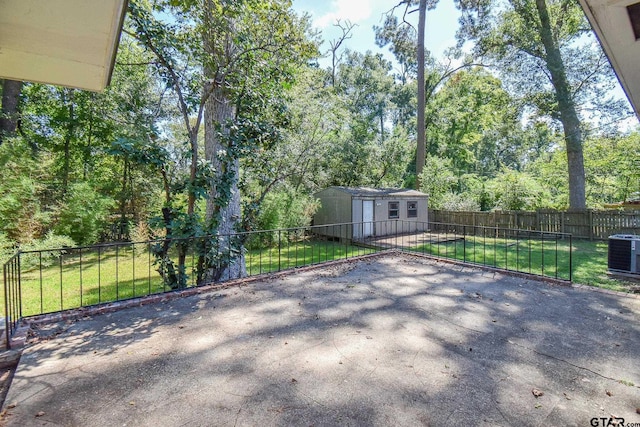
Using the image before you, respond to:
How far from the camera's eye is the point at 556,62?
11.8 metres

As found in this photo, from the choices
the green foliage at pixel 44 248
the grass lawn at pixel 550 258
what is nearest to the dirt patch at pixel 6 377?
the green foliage at pixel 44 248

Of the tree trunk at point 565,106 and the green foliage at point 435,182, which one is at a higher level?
the tree trunk at point 565,106

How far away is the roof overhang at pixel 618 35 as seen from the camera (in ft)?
5.30

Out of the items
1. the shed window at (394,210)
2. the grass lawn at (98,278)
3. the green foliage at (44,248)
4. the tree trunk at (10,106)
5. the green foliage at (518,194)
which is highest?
the tree trunk at (10,106)

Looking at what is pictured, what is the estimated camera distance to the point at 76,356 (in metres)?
2.99

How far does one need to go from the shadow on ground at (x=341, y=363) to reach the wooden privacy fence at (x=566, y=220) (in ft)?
28.1

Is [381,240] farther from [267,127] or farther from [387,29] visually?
[387,29]

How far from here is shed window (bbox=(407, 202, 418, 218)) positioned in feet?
47.8

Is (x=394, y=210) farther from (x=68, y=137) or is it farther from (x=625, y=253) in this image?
(x=68, y=137)

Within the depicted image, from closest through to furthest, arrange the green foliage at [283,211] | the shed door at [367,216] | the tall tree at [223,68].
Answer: the tall tree at [223,68], the green foliage at [283,211], the shed door at [367,216]

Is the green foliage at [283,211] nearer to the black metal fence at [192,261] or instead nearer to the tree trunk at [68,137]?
the black metal fence at [192,261]

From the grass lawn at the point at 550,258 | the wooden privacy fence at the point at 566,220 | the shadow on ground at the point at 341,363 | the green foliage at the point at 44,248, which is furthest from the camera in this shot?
the wooden privacy fence at the point at 566,220

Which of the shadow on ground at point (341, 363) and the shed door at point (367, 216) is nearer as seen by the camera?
the shadow on ground at point (341, 363)

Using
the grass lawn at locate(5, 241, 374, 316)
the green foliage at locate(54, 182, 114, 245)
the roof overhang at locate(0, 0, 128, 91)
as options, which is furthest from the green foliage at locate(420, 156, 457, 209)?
the roof overhang at locate(0, 0, 128, 91)
